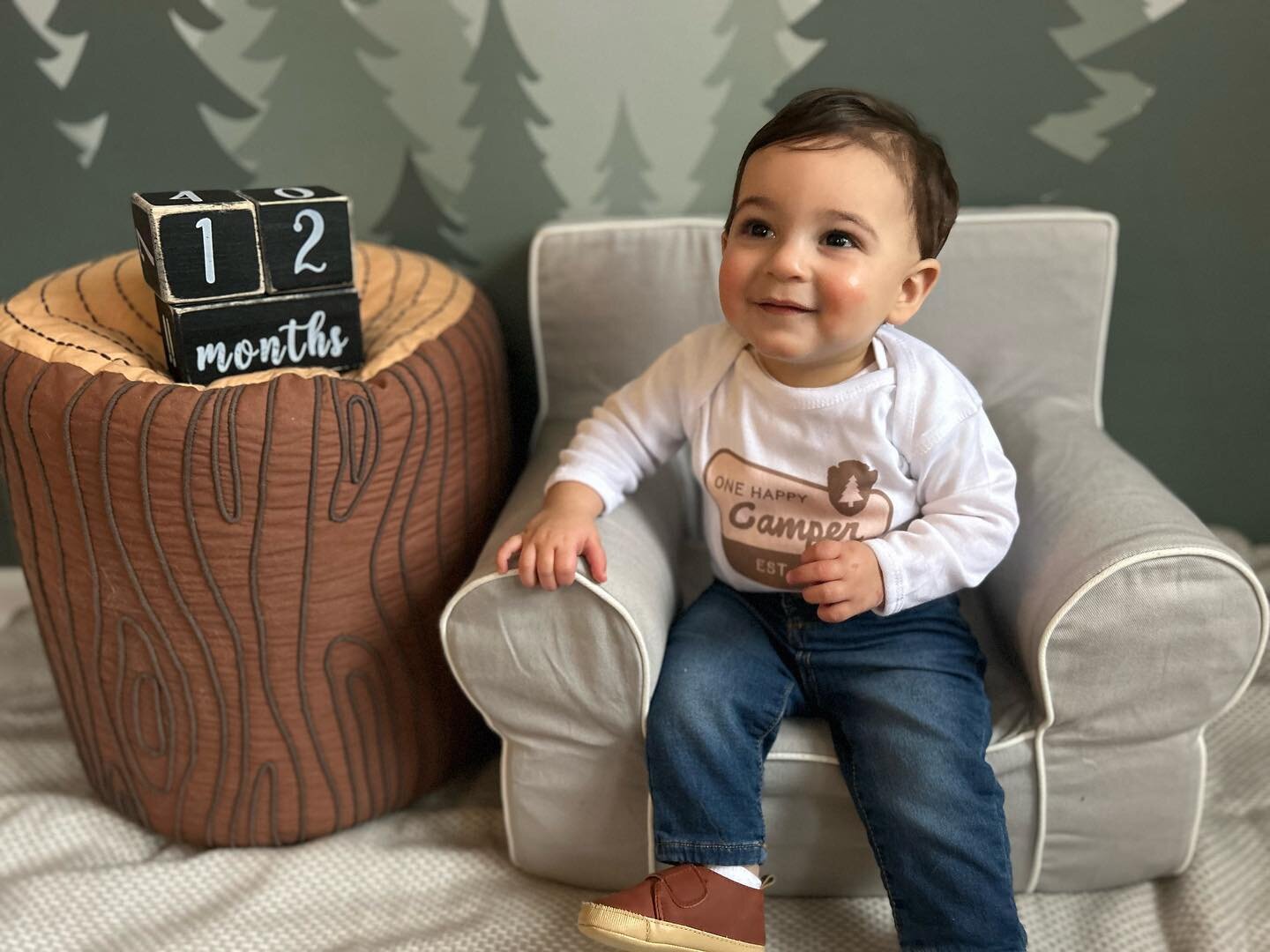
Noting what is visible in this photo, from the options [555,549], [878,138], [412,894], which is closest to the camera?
[878,138]

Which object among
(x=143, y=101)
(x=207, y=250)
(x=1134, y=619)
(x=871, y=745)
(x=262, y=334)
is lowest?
(x=871, y=745)

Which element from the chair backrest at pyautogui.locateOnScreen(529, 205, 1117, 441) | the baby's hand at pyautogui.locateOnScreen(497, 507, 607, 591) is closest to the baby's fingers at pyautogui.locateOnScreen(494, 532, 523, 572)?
the baby's hand at pyautogui.locateOnScreen(497, 507, 607, 591)

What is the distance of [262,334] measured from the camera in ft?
4.02

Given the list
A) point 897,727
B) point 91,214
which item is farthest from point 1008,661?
point 91,214

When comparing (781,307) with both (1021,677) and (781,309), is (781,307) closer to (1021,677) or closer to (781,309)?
(781,309)

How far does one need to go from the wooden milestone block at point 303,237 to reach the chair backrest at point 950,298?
382 millimetres

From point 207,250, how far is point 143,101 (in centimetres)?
59

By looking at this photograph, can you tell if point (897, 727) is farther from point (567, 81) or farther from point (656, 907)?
point (567, 81)

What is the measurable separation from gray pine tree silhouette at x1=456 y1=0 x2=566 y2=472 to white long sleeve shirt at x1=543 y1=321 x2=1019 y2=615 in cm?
49

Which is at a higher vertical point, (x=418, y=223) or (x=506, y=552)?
(x=418, y=223)

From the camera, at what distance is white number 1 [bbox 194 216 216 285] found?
1152mm

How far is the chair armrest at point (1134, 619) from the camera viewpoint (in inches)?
42.8

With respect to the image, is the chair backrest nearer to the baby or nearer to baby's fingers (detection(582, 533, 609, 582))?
the baby

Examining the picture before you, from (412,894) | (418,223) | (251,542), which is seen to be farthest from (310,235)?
(412,894)
